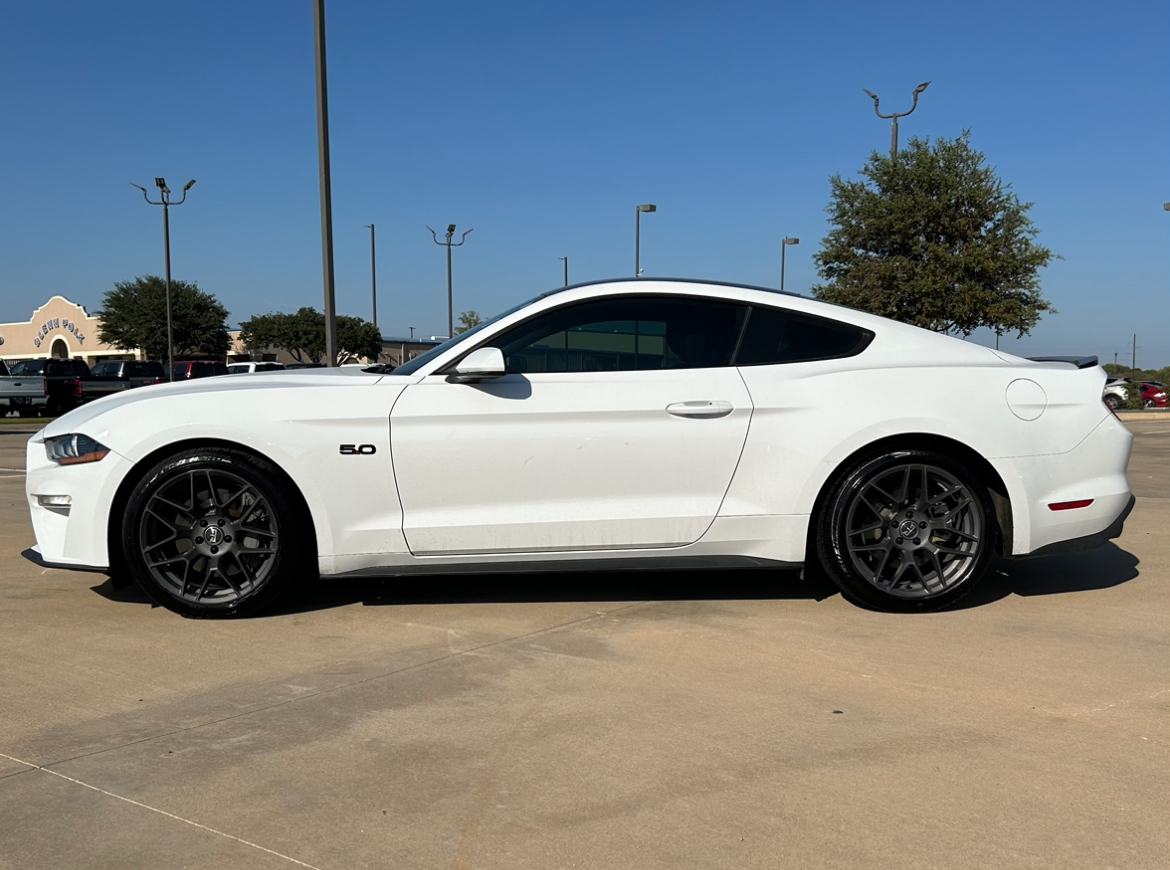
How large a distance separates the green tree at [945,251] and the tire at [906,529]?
816 inches

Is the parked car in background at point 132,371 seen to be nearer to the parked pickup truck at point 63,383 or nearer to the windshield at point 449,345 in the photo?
the parked pickup truck at point 63,383

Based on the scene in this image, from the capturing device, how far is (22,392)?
1078 inches

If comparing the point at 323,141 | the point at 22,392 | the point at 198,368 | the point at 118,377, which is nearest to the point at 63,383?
the point at 22,392

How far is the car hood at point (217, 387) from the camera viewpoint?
431 centimetres

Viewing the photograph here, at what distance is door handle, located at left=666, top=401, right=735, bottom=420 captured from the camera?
4262 mm

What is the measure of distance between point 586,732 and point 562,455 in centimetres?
147

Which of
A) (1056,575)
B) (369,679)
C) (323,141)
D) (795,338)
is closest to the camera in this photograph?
(369,679)

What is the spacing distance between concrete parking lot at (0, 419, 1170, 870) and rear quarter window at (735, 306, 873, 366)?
1.18 m

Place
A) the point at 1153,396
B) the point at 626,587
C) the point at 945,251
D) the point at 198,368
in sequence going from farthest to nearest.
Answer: the point at 1153,396, the point at 198,368, the point at 945,251, the point at 626,587

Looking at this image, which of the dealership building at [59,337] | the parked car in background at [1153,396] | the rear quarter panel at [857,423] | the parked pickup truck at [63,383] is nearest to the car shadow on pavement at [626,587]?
the rear quarter panel at [857,423]

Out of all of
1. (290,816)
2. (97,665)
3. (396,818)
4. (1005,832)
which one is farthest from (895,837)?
(97,665)

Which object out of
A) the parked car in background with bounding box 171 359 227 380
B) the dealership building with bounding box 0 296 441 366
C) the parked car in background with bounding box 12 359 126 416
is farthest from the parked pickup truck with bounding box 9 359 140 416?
the dealership building with bounding box 0 296 441 366

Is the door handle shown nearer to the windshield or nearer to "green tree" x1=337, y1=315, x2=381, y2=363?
the windshield

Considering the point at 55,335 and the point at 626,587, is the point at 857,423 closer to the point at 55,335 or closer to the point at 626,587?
the point at 626,587
